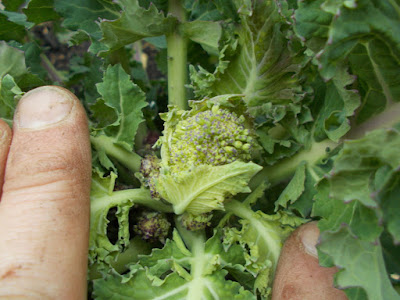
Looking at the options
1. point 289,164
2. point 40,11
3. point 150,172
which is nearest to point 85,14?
point 40,11

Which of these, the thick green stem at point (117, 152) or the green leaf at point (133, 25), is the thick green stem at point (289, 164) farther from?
the green leaf at point (133, 25)

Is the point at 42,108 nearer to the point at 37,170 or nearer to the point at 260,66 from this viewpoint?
the point at 37,170

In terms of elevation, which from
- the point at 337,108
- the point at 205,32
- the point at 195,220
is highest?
the point at 205,32

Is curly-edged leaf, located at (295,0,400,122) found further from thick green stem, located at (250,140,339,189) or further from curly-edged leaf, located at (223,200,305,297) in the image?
curly-edged leaf, located at (223,200,305,297)

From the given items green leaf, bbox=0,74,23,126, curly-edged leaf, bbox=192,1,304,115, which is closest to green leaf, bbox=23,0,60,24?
green leaf, bbox=0,74,23,126

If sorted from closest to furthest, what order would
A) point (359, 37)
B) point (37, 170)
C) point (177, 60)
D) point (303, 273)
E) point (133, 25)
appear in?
1. point (359, 37)
2. point (37, 170)
3. point (303, 273)
4. point (133, 25)
5. point (177, 60)

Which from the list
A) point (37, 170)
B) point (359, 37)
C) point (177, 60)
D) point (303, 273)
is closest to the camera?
point (359, 37)

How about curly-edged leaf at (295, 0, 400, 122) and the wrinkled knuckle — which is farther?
the wrinkled knuckle

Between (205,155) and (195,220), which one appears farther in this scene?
(195,220)
